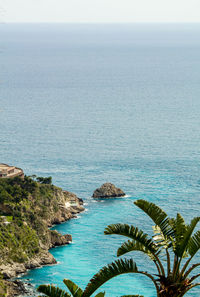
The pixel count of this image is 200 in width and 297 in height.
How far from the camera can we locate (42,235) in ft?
295

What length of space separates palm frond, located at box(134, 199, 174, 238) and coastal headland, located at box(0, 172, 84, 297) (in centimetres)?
4515

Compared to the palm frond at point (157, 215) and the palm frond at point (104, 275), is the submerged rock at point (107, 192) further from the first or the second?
the palm frond at point (104, 275)

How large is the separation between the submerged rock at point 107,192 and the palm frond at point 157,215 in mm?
84874

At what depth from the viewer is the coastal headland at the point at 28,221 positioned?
81750mm

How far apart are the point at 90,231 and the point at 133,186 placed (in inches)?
1043

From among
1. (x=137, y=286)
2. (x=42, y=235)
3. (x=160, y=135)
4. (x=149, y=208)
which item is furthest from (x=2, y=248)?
(x=160, y=135)

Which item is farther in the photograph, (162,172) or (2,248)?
(162,172)

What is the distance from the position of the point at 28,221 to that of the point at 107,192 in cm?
2668

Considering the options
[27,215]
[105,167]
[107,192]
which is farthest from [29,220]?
[105,167]

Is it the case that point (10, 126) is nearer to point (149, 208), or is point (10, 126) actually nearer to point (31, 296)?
point (31, 296)

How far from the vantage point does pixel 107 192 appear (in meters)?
116

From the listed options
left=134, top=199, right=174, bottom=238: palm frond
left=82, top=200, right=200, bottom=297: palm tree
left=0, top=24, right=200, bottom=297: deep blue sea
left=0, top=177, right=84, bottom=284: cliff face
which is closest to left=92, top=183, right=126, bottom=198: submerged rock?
left=0, top=24, right=200, bottom=297: deep blue sea

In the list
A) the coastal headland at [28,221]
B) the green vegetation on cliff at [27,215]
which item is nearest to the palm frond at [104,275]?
the coastal headland at [28,221]

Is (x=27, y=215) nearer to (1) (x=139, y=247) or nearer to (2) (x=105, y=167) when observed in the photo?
(2) (x=105, y=167)
